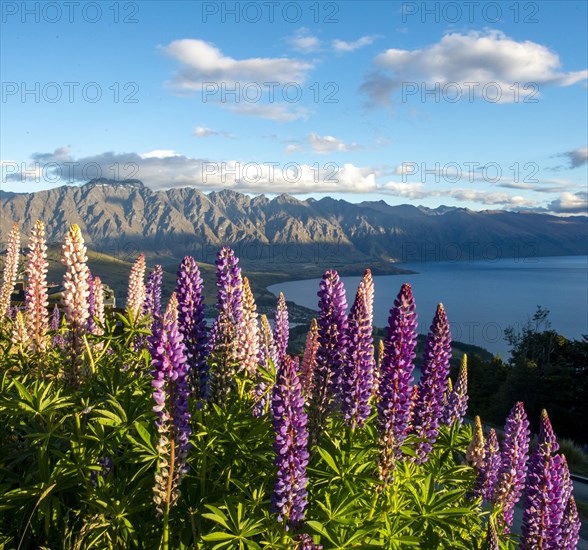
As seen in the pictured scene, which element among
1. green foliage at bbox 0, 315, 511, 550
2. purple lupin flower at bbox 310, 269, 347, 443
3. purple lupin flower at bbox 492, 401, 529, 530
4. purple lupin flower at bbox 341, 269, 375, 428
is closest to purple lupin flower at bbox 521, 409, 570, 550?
purple lupin flower at bbox 492, 401, 529, 530

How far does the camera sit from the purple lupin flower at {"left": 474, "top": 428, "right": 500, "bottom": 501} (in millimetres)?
8000

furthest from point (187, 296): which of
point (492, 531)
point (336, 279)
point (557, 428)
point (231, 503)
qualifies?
point (557, 428)

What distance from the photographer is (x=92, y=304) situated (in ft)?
29.6

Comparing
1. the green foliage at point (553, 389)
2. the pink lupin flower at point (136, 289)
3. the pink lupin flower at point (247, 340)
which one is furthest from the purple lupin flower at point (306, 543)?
the green foliage at point (553, 389)

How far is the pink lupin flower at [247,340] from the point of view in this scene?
7418 mm

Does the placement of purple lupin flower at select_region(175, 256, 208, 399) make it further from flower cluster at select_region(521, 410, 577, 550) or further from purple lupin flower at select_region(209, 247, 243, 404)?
flower cluster at select_region(521, 410, 577, 550)

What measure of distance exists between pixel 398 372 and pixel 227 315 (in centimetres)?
265

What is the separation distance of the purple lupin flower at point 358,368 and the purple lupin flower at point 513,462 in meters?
3.18

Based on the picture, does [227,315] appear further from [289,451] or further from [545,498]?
[545,498]

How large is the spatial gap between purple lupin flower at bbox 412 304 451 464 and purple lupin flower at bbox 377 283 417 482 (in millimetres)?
876

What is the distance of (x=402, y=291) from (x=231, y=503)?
10.6 feet

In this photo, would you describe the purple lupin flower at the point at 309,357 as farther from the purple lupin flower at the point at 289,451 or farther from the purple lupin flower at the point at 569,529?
the purple lupin flower at the point at 569,529

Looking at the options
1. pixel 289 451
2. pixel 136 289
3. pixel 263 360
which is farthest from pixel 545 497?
pixel 136 289

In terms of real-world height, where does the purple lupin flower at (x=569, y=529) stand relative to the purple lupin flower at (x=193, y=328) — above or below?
below
